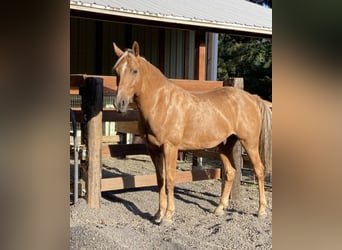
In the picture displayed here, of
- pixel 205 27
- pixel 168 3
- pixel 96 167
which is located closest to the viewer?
pixel 96 167

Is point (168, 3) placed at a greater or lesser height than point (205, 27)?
greater

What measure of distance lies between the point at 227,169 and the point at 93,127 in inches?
68.6

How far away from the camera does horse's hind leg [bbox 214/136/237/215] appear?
19.1 ft

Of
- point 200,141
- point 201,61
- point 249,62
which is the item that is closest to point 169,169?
point 200,141

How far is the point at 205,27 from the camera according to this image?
28.5ft

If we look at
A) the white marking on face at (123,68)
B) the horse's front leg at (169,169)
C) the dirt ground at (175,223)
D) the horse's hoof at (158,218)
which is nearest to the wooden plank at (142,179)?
the dirt ground at (175,223)

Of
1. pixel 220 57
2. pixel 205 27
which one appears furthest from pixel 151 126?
pixel 220 57

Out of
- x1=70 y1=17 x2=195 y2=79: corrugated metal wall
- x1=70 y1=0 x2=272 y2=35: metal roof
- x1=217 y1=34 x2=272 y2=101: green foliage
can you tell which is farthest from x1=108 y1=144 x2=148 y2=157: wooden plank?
x1=217 y1=34 x2=272 y2=101: green foliage

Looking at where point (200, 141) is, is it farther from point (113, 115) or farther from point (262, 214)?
point (113, 115)

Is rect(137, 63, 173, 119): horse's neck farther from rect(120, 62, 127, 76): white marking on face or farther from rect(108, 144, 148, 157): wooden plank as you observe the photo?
rect(108, 144, 148, 157): wooden plank

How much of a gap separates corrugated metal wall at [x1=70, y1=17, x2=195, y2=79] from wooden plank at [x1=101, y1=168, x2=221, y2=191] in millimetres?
4485
